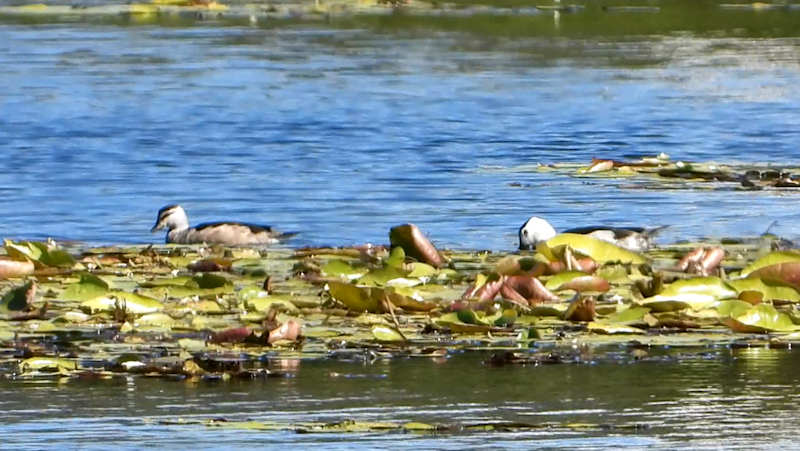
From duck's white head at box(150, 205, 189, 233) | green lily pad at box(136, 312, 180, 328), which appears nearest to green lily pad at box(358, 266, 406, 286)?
green lily pad at box(136, 312, 180, 328)

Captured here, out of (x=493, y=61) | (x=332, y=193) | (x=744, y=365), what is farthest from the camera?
(x=493, y=61)

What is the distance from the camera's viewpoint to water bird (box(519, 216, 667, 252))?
→ 9.86 meters

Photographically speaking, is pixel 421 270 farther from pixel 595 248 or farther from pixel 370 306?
pixel 370 306

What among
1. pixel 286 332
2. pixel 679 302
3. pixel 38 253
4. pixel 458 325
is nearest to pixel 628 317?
pixel 679 302

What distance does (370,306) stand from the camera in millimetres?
7793

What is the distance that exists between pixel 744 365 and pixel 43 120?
13.0 meters

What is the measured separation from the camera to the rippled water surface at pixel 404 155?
610cm

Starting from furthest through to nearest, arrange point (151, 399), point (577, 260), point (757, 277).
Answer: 1. point (577, 260)
2. point (757, 277)
3. point (151, 399)

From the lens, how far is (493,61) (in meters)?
26.3

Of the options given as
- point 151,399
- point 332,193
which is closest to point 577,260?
point 151,399

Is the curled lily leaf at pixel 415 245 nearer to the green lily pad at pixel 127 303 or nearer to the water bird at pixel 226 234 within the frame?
the water bird at pixel 226 234

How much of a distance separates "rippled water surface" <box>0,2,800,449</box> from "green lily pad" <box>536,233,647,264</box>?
1332mm

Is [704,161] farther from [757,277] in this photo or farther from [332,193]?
[757,277]

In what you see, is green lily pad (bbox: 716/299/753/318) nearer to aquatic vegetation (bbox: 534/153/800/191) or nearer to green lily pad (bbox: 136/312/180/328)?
green lily pad (bbox: 136/312/180/328)
